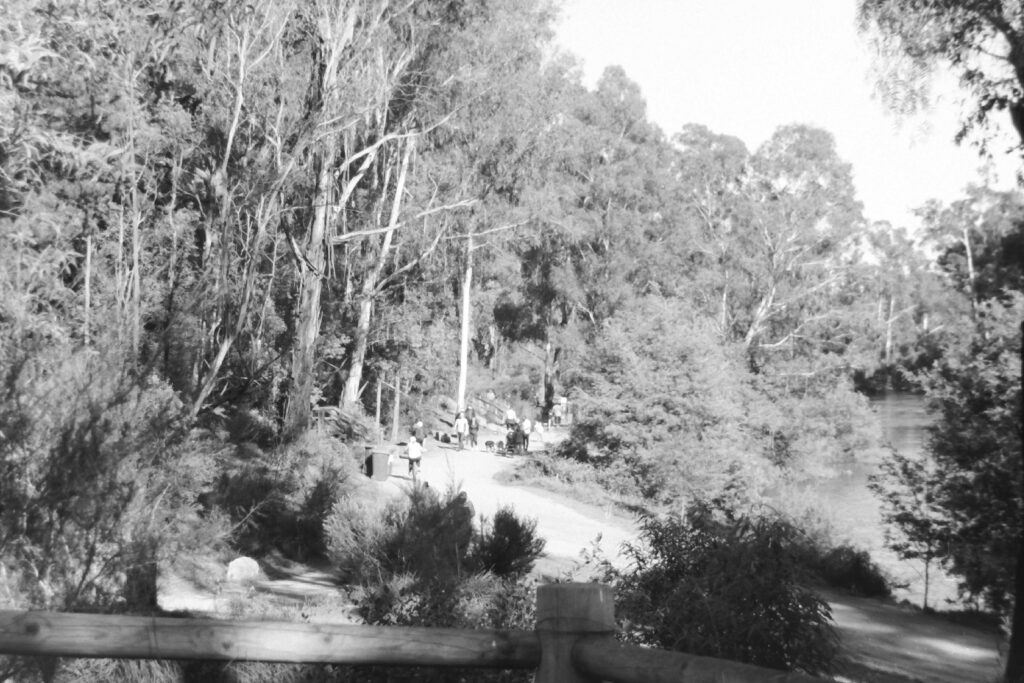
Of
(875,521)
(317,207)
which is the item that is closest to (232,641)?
(317,207)

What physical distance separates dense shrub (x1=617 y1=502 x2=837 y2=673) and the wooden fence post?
14.4ft

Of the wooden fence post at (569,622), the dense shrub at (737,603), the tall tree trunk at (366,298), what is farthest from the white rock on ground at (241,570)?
the tall tree trunk at (366,298)

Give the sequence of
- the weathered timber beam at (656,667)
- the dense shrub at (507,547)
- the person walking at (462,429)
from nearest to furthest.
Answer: the weathered timber beam at (656,667) → the dense shrub at (507,547) → the person walking at (462,429)

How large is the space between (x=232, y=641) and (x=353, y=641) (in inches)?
13.2

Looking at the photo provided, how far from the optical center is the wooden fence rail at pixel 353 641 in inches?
114

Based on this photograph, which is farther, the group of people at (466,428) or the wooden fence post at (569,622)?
the group of people at (466,428)

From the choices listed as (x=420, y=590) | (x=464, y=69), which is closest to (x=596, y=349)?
(x=464, y=69)

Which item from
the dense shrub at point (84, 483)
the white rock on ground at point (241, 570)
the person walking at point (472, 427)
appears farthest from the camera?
the person walking at point (472, 427)

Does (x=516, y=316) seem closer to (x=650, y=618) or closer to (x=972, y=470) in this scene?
(x=972, y=470)

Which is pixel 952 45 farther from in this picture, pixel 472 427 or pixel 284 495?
pixel 472 427

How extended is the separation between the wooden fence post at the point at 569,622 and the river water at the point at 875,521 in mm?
17437

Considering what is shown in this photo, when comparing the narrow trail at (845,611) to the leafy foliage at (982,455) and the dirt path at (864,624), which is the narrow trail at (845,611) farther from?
the leafy foliage at (982,455)

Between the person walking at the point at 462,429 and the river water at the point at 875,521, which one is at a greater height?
the person walking at the point at 462,429

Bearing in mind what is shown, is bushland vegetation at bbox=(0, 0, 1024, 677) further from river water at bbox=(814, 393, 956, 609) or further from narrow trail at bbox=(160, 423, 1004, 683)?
river water at bbox=(814, 393, 956, 609)
